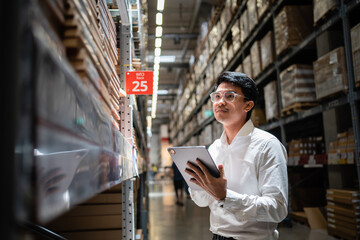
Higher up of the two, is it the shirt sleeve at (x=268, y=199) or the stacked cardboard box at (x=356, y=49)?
the stacked cardboard box at (x=356, y=49)

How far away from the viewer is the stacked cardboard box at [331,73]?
370 cm

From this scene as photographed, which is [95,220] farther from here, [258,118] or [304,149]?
[258,118]

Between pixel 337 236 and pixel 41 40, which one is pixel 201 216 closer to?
pixel 337 236

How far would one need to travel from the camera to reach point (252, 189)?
1811 mm

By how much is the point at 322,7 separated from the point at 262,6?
5.52ft

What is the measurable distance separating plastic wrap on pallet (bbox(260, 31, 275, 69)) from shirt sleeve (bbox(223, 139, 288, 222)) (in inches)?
157

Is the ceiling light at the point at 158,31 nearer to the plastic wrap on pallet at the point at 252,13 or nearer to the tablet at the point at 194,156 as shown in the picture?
the plastic wrap on pallet at the point at 252,13

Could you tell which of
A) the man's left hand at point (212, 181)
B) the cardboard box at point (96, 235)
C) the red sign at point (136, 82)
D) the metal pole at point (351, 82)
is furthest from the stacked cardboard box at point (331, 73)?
→ the cardboard box at point (96, 235)

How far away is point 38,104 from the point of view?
1.21 ft

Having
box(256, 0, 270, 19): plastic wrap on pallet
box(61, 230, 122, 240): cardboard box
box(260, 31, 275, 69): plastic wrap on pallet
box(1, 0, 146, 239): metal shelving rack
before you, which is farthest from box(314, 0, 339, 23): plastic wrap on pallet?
box(1, 0, 146, 239): metal shelving rack

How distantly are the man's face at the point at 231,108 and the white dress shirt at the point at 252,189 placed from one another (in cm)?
9

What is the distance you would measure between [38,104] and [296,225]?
5.58 m

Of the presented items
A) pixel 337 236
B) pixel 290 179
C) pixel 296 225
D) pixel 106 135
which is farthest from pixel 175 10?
pixel 106 135

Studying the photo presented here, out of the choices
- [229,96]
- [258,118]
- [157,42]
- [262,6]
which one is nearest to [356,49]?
[229,96]
